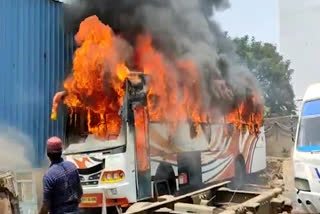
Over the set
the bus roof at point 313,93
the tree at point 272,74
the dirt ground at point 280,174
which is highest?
the tree at point 272,74

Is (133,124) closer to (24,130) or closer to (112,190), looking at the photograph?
(112,190)

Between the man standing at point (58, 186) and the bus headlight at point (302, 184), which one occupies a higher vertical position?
the man standing at point (58, 186)

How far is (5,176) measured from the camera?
6000 millimetres

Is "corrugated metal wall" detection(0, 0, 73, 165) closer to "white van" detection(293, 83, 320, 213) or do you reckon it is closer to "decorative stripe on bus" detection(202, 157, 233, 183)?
"decorative stripe on bus" detection(202, 157, 233, 183)

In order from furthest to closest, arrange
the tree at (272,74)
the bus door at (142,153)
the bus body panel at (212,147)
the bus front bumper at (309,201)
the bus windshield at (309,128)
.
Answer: the tree at (272,74), the bus body panel at (212,147), the bus door at (142,153), the bus windshield at (309,128), the bus front bumper at (309,201)

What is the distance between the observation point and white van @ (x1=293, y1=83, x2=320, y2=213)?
6371 millimetres

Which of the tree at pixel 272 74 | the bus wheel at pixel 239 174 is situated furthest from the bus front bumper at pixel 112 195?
the tree at pixel 272 74

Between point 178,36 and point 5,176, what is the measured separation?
651 cm

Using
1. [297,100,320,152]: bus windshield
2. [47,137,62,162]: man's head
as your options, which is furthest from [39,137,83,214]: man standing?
[297,100,320,152]: bus windshield

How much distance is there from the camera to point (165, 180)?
8977 mm

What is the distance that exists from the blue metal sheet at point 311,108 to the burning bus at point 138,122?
290 cm

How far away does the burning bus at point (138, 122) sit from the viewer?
7906mm

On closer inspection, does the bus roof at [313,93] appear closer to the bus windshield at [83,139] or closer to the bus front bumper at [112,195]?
the bus windshield at [83,139]

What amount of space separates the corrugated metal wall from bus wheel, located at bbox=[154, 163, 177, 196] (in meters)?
2.82
